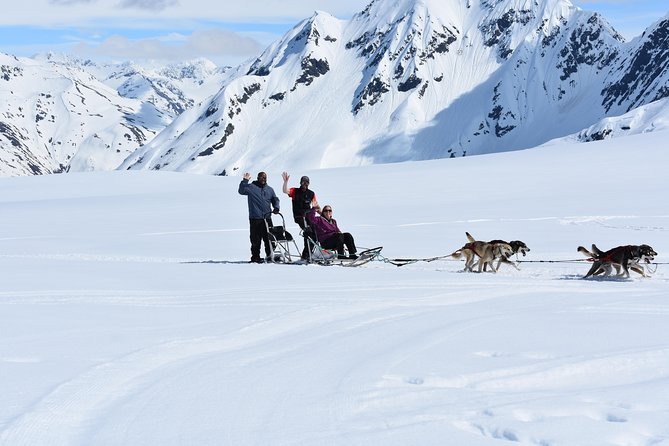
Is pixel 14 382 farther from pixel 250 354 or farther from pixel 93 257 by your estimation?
pixel 93 257

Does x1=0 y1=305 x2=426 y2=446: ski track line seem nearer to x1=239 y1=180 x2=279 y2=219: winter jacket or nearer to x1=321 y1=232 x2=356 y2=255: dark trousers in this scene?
x1=321 y1=232 x2=356 y2=255: dark trousers

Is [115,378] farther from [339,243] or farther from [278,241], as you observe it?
[278,241]

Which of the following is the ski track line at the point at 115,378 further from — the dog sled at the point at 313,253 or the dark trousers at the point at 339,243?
the dark trousers at the point at 339,243

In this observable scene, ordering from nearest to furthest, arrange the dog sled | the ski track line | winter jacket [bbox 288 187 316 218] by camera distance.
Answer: the ski track line → the dog sled → winter jacket [bbox 288 187 316 218]

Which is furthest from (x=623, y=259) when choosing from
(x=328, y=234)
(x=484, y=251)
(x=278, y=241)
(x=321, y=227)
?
(x=278, y=241)

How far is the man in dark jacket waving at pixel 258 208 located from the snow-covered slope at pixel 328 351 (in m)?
0.54

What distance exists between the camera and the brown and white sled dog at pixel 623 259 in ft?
37.8

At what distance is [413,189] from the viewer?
118ft

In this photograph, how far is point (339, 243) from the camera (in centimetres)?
1450

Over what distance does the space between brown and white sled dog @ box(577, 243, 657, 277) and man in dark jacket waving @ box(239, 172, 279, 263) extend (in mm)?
6051

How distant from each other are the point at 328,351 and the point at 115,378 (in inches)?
72.1

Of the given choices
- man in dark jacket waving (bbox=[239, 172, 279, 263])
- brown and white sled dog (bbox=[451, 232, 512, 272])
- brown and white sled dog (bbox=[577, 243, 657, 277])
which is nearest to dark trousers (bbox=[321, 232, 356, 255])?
man in dark jacket waving (bbox=[239, 172, 279, 263])

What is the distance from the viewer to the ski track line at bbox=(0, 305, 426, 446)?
16.4 ft

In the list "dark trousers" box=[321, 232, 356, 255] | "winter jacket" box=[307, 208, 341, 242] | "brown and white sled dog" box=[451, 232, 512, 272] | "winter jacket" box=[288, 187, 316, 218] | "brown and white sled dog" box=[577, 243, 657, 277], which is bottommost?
"brown and white sled dog" box=[577, 243, 657, 277]
